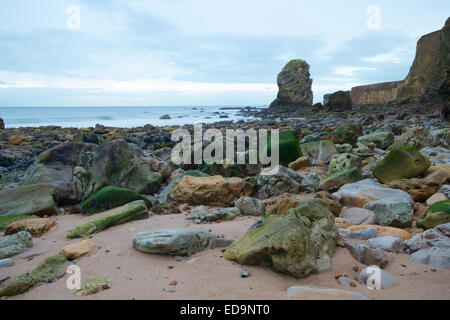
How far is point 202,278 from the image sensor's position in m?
2.50

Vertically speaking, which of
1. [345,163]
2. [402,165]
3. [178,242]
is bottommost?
[178,242]

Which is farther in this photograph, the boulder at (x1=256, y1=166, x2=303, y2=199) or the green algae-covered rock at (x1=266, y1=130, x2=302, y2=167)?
the green algae-covered rock at (x1=266, y1=130, x2=302, y2=167)

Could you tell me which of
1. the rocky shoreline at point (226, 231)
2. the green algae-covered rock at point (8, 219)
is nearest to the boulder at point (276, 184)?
the rocky shoreline at point (226, 231)

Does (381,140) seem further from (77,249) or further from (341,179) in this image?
(77,249)

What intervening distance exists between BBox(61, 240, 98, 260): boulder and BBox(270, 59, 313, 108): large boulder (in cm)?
5207

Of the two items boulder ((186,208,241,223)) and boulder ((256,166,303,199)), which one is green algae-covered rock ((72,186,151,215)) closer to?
boulder ((186,208,241,223))

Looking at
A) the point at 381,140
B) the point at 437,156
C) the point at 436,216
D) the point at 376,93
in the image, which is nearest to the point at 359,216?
the point at 436,216

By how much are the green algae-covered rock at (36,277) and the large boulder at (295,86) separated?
172 ft

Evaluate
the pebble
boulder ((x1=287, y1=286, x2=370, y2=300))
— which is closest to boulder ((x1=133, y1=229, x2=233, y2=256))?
the pebble

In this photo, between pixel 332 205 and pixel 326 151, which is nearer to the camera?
pixel 332 205

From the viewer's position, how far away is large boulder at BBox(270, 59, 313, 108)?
53281 mm

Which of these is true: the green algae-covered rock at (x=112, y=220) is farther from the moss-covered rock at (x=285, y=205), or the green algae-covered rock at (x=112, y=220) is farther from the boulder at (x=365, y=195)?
the boulder at (x=365, y=195)

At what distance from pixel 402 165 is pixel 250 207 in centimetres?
278
